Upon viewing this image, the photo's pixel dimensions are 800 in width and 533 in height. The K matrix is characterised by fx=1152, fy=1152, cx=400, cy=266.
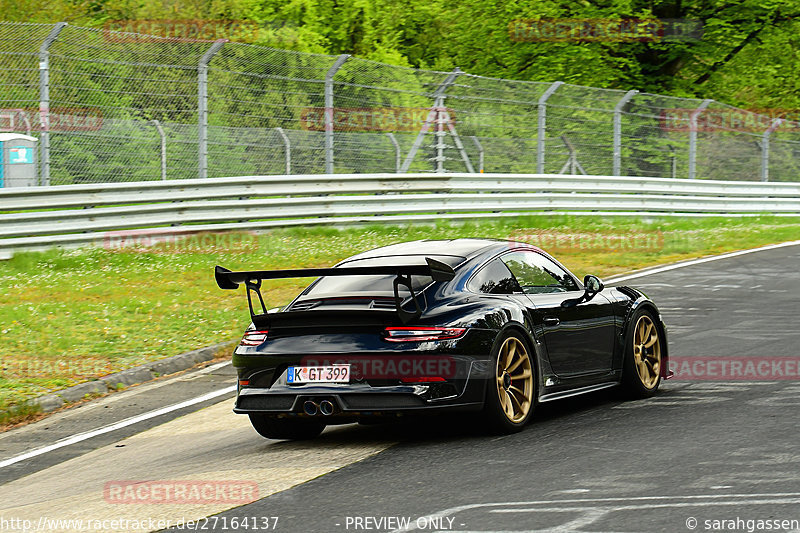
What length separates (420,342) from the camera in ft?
23.4

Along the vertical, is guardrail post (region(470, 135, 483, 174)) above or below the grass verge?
above

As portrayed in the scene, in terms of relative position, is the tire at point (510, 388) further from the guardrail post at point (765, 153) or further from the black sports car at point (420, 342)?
the guardrail post at point (765, 153)

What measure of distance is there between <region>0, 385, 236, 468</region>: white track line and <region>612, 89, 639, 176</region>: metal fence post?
16.3 metres

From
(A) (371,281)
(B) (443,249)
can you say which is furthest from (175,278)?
(A) (371,281)

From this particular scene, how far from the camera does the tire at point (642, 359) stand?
344 inches

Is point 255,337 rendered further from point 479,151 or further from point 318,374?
point 479,151

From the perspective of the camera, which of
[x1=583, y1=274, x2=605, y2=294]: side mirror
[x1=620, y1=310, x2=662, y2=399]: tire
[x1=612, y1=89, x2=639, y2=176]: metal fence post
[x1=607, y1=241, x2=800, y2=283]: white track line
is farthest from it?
[x1=612, y1=89, x2=639, y2=176]: metal fence post

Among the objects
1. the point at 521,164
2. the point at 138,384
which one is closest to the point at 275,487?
the point at 138,384

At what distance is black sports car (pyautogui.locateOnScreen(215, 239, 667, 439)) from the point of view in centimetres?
712

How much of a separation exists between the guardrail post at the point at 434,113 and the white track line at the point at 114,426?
1228 centimetres

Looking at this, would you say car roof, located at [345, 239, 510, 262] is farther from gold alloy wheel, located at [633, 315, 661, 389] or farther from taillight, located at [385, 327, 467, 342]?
gold alloy wheel, located at [633, 315, 661, 389]

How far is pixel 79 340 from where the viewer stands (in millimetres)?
11609

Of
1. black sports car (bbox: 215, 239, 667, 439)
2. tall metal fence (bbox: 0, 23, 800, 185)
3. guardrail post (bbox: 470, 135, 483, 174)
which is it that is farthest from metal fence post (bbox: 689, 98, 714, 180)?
black sports car (bbox: 215, 239, 667, 439)

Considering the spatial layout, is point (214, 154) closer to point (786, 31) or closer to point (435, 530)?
point (435, 530)
